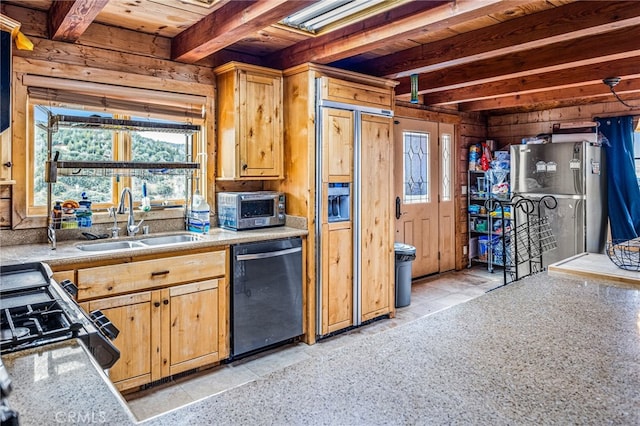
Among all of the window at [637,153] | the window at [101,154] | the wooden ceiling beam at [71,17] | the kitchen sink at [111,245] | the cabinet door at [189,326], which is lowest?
the cabinet door at [189,326]

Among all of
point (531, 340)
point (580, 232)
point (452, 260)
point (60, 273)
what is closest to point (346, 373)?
point (531, 340)

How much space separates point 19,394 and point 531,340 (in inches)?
47.9

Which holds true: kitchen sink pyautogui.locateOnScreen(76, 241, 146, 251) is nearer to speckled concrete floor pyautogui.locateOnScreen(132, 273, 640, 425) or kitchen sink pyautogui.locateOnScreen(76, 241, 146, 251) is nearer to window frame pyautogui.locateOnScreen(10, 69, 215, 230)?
window frame pyautogui.locateOnScreen(10, 69, 215, 230)

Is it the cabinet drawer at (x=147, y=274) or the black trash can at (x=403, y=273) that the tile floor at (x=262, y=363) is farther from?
the cabinet drawer at (x=147, y=274)

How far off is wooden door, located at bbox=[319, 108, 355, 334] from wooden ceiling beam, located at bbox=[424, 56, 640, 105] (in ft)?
6.79

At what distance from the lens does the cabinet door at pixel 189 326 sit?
9.05ft

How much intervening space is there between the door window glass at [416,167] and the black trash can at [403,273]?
1.09 m

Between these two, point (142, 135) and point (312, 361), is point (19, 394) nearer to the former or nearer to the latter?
point (312, 361)

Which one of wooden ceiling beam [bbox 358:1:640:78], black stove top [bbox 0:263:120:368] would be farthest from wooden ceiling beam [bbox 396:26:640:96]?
black stove top [bbox 0:263:120:368]

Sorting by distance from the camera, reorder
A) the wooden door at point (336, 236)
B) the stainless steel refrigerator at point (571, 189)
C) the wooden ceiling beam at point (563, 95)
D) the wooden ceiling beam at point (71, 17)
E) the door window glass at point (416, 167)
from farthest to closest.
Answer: the door window glass at point (416, 167)
the stainless steel refrigerator at point (571, 189)
the wooden ceiling beam at point (563, 95)
the wooden door at point (336, 236)
the wooden ceiling beam at point (71, 17)

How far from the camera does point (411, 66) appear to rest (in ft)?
12.2

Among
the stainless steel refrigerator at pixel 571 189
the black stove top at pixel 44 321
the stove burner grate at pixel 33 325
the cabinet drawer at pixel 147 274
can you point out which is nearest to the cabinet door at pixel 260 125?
the cabinet drawer at pixel 147 274

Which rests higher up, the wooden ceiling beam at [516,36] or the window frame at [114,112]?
the wooden ceiling beam at [516,36]

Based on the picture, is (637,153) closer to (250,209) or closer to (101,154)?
(250,209)
